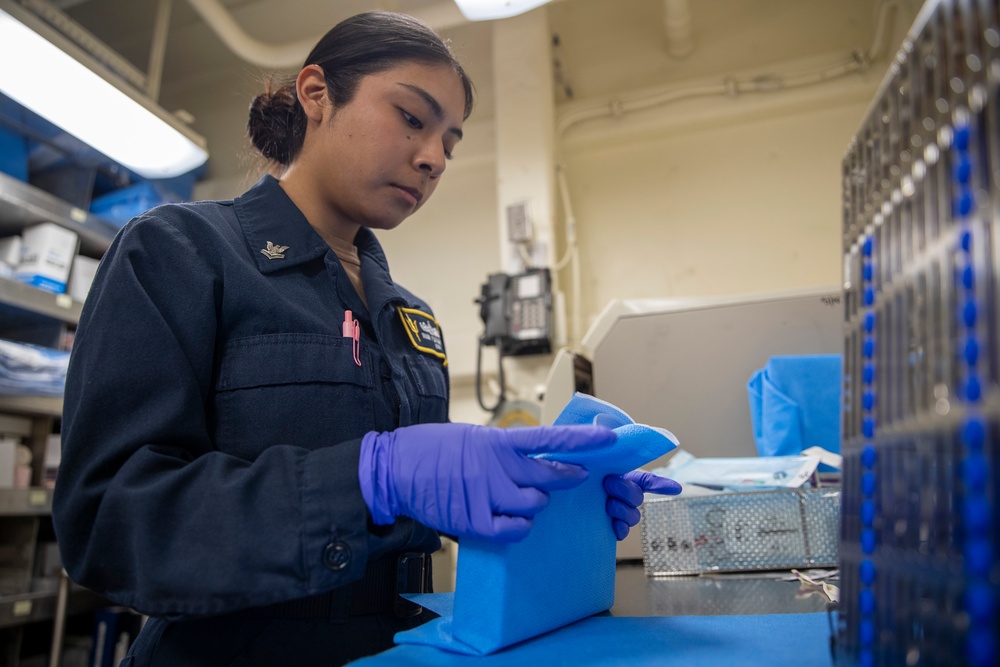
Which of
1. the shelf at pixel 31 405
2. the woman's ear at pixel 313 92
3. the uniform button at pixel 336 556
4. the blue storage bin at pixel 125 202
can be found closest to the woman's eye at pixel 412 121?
the woman's ear at pixel 313 92

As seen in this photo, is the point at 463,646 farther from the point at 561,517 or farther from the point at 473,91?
the point at 473,91

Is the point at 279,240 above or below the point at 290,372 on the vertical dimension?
above

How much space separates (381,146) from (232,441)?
1.58 ft

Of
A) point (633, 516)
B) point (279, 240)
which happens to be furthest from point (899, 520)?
point (279, 240)

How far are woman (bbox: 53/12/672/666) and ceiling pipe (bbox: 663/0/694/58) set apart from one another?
203 cm

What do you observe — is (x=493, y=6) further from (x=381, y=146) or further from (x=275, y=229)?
(x=275, y=229)

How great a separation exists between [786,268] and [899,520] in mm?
2601

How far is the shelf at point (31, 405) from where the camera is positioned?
2148 mm

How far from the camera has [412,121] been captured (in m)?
1.03

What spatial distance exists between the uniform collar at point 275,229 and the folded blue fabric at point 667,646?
54cm

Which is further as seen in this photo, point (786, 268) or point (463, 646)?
point (786, 268)

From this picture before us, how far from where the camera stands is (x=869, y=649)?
0.40m

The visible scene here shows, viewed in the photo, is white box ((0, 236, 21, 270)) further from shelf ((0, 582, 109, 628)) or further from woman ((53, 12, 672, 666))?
woman ((53, 12, 672, 666))

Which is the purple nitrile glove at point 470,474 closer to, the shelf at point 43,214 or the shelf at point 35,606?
the shelf at point 35,606
